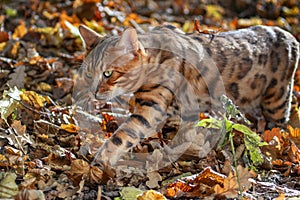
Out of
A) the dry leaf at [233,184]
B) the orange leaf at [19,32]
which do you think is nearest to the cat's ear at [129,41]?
the dry leaf at [233,184]

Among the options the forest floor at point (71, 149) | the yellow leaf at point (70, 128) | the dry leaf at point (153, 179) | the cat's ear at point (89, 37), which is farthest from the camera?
the cat's ear at point (89, 37)

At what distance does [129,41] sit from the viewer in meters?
3.52

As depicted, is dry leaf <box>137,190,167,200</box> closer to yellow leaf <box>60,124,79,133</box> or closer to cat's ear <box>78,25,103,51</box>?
yellow leaf <box>60,124,79,133</box>

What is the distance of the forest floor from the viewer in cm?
309

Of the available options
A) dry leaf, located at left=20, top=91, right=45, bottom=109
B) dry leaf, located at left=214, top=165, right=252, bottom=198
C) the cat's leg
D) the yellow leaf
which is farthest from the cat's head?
dry leaf, located at left=214, top=165, right=252, bottom=198

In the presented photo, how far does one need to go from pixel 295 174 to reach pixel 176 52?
3.83 ft

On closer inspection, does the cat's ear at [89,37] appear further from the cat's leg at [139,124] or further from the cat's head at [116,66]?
the cat's leg at [139,124]

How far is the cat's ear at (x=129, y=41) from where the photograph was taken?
346cm

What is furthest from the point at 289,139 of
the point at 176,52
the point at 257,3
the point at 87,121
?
the point at 257,3

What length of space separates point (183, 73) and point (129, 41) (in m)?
0.52

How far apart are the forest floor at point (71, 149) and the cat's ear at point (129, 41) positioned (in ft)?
2.17

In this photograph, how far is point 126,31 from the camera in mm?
3436

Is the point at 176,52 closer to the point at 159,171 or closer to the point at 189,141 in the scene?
the point at 189,141

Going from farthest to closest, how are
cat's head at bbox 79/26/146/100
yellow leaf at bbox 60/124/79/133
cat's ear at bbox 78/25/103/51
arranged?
cat's ear at bbox 78/25/103/51 < yellow leaf at bbox 60/124/79/133 < cat's head at bbox 79/26/146/100
